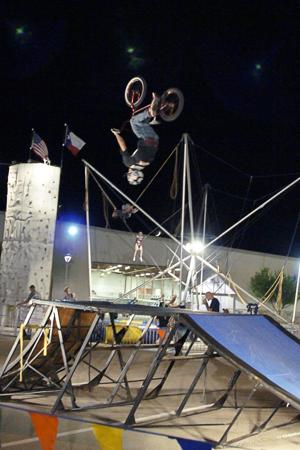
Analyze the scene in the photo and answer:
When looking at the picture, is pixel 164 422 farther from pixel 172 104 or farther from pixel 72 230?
pixel 72 230

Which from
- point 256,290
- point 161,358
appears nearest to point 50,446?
point 161,358

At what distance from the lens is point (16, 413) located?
8.32m

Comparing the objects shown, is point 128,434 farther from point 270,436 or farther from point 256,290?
point 256,290

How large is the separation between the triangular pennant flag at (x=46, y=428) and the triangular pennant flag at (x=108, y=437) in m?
0.41

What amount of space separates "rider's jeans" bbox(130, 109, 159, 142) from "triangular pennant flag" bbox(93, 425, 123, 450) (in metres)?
7.06

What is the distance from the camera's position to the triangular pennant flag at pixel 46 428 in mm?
5461

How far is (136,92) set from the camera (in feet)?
36.3

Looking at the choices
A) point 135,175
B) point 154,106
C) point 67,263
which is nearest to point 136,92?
point 154,106

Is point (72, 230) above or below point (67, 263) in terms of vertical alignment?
above

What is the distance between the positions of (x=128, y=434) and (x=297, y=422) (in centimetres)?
281

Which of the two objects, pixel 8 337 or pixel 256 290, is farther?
pixel 256 290

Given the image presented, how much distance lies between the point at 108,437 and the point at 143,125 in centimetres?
733

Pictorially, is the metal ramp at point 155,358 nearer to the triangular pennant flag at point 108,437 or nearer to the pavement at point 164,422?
the pavement at point 164,422

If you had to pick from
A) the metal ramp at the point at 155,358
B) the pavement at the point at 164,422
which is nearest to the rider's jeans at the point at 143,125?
the metal ramp at the point at 155,358
